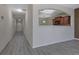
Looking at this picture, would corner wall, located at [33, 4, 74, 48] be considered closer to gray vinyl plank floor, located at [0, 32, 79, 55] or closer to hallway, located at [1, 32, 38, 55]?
gray vinyl plank floor, located at [0, 32, 79, 55]

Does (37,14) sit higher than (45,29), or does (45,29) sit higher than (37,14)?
(37,14)

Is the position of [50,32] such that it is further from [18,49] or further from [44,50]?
[18,49]

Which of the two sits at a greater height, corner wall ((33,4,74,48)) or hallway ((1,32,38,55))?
corner wall ((33,4,74,48))

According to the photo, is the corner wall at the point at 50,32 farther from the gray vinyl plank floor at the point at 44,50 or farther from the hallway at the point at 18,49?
the hallway at the point at 18,49

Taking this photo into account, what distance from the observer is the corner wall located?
5.92 metres

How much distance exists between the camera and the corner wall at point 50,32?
5.92 metres

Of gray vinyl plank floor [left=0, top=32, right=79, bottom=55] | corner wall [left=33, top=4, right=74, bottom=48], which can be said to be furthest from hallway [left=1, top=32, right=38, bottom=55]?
corner wall [left=33, top=4, right=74, bottom=48]

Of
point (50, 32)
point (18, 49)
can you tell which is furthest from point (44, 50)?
point (50, 32)

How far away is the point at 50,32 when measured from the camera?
6.73 metres
